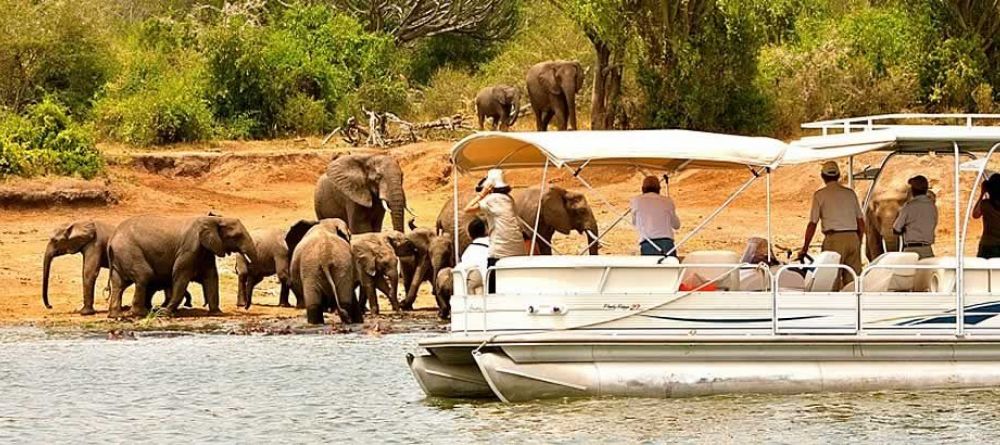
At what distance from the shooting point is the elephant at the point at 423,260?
2503 centimetres

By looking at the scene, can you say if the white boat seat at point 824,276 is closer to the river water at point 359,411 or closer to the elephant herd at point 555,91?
the river water at point 359,411

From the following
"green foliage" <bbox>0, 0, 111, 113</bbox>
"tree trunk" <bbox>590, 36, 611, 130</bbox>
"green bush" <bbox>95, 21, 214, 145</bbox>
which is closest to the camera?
"tree trunk" <bbox>590, 36, 611, 130</bbox>

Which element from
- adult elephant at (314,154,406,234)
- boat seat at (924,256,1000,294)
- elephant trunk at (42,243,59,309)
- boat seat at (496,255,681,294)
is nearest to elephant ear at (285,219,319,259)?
adult elephant at (314,154,406,234)

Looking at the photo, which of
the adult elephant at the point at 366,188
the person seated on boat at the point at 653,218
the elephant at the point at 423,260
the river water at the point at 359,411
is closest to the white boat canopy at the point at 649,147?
the person seated on boat at the point at 653,218

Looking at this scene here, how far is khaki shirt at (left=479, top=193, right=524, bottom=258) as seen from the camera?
16.6 metres

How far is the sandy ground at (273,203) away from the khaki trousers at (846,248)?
7.49m

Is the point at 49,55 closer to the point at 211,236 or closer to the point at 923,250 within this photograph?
the point at 211,236

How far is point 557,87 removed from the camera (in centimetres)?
3950

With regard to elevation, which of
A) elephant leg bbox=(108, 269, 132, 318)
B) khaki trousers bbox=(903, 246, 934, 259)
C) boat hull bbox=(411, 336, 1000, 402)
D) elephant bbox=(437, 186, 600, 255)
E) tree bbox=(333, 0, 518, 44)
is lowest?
boat hull bbox=(411, 336, 1000, 402)

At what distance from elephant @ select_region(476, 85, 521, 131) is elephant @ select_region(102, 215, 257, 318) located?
16407mm

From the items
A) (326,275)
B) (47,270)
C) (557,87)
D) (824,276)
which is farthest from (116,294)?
(557,87)

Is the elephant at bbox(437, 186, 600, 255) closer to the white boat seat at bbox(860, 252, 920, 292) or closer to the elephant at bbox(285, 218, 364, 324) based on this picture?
the elephant at bbox(285, 218, 364, 324)

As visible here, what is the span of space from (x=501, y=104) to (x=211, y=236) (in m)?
16.9

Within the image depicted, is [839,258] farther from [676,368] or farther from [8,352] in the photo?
[8,352]
